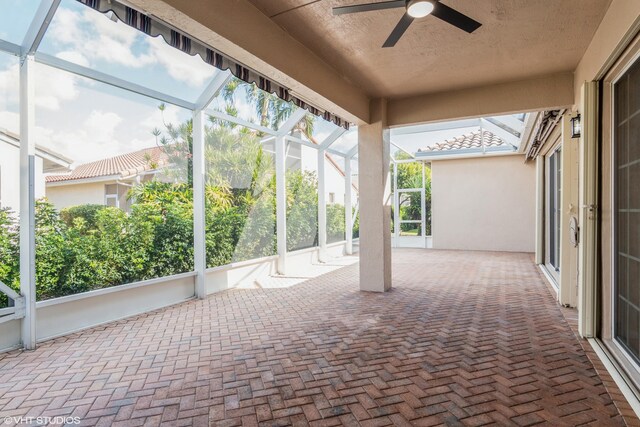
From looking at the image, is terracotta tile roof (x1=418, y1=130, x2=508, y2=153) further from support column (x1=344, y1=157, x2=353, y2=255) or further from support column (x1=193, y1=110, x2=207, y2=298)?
support column (x1=193, y1=110, x2=207, y2=298)

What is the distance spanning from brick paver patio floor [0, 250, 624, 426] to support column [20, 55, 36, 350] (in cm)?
32

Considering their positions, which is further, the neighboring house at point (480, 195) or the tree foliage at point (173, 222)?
the neighboring house at point (480, 195)

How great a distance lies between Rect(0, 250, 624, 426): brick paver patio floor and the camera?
7.41 ft

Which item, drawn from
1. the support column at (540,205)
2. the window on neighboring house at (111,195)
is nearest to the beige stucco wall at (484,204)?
the support column at (540,205)

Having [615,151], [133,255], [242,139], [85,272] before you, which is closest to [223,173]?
[242,139]

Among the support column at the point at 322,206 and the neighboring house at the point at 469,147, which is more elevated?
the neighboring house at the point at 469,147

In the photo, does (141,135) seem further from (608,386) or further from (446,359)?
(608,386)

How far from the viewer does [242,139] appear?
6.32 meters

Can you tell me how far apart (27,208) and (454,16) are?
4072 millimetres

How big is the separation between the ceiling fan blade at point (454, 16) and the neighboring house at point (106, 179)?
155 inches

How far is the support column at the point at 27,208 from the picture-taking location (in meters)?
3.35

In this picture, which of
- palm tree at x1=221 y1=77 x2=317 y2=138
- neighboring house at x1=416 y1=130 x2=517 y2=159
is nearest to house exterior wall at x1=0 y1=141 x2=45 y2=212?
palm tree at x1=221 y1=77 x2=317 y2=138

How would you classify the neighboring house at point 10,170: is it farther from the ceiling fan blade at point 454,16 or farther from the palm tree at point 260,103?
the ceiling fan blade at point 454,16

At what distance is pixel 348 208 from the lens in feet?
34.3
